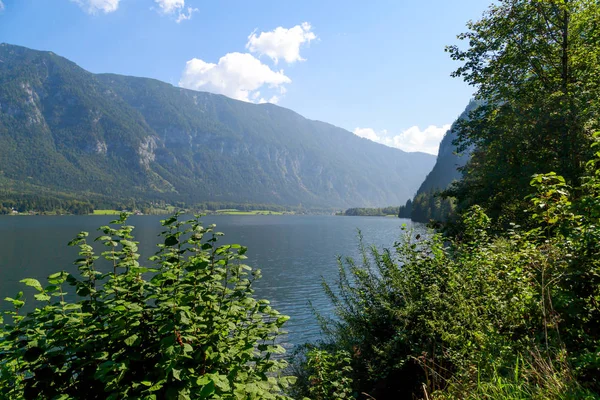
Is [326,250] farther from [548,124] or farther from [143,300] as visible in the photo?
[143,300]

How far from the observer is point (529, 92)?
1703 cm

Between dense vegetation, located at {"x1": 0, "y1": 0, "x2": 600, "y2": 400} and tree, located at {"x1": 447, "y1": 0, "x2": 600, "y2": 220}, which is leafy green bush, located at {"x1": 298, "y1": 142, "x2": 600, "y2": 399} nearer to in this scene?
dense vegetation, located at {"x1": 0, "y1": 0, "x2": 600, "y2": 400}

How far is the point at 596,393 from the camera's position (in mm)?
3096

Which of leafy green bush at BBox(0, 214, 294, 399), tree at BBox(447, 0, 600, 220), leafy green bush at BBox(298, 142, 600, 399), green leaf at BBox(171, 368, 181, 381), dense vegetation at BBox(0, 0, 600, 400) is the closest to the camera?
green leaf at BBox(171, 368, 181, 381)

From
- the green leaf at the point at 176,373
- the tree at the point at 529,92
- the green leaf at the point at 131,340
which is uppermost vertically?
the tree at the point at 529,92

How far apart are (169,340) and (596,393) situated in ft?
13.0

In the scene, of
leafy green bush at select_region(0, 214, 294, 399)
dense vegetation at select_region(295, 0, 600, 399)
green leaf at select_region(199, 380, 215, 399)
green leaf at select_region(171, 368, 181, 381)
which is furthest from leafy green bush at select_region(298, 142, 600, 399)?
green leaf at select_region(171, 368, 181, 381)

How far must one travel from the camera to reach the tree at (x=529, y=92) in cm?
1354

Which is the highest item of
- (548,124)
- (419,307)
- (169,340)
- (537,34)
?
(537,34)

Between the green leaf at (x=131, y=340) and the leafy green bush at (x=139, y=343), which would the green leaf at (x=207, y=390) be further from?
the green leaf at (x=131, y=340)

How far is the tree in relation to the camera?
44.4 feet

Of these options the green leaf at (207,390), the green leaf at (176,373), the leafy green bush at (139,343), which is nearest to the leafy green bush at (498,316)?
the leafy green bush at (139,343)

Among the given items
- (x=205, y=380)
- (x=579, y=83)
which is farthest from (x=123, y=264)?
(x=579, y=83)

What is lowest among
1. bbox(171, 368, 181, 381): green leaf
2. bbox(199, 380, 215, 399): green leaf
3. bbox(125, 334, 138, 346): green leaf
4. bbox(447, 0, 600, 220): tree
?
bbox(199, 380, 215, 399): green leaf
